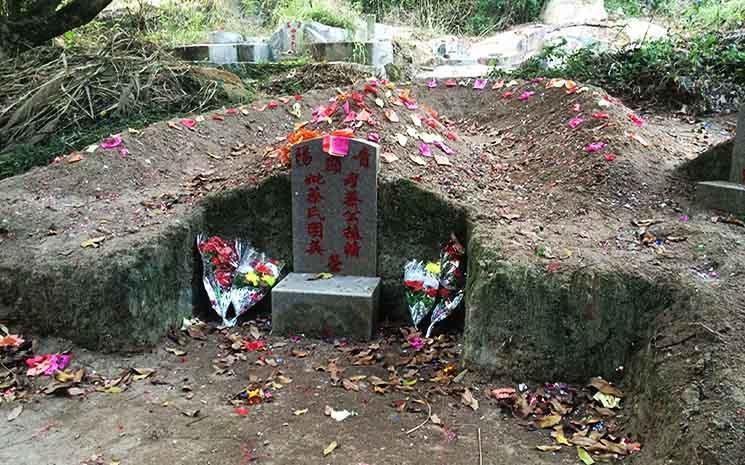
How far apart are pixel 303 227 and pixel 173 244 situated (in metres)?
0.91

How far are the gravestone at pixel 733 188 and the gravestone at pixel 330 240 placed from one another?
228 centimetres

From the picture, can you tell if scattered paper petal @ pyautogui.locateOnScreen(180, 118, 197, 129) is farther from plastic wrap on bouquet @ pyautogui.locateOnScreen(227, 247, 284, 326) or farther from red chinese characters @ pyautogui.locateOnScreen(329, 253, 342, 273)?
red chinese characters @ pyautogui.locateOnScreen(329, 253, 342, 273)

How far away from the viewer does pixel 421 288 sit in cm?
428

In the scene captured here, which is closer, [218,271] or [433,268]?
[433,268]

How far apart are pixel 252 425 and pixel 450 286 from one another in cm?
170

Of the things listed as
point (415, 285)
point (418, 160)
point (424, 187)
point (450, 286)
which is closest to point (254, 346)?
point (415, 285)

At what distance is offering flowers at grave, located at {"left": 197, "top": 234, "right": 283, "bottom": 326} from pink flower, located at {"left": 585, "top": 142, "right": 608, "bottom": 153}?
8.91ft

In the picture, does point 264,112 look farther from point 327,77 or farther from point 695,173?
point 695,173

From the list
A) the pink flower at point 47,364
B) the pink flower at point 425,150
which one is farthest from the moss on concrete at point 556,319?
the pink flower at point 47,364

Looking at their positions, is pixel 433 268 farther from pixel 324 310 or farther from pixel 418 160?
pixel 418 160

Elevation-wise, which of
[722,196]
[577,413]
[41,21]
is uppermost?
[41,21]

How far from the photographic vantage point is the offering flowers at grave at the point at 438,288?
4.20 metres

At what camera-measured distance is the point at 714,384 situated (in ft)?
8.51

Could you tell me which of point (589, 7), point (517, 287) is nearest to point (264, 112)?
point (517, 287)
